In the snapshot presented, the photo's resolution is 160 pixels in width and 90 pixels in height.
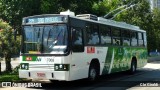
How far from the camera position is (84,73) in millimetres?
15688

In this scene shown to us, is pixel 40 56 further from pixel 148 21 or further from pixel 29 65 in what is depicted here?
pixel 148 21

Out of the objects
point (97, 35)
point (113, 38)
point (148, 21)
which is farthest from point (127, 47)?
point (148, 21)

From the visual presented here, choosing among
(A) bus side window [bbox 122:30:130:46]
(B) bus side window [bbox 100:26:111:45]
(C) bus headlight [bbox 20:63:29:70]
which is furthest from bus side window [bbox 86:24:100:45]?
(A) bus side window [bbox 122:30:130:46]

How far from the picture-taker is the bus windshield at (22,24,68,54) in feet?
47.7

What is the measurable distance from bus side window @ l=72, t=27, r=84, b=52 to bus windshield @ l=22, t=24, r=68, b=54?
47 cm

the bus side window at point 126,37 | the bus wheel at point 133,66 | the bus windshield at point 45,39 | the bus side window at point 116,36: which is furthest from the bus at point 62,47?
the bus wheel at point 133,66

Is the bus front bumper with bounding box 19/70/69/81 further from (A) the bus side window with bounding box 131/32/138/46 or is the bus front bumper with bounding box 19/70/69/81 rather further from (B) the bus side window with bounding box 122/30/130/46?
(A) the bus side window with bounding box 131/32/138/46

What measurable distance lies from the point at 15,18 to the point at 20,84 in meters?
8.12

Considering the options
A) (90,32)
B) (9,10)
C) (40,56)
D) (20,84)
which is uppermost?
(9,10)

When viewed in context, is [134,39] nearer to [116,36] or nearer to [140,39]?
[140,39]

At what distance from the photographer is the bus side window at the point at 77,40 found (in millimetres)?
14842

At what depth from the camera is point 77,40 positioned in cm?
1523

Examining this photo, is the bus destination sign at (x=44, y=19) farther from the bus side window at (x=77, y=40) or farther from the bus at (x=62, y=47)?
the bus side window at (x=77, y=40)

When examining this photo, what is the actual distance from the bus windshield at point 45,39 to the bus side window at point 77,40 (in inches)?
18.4
